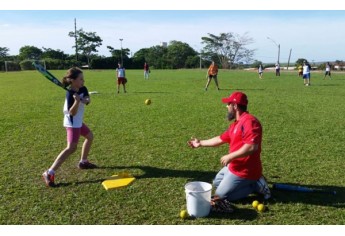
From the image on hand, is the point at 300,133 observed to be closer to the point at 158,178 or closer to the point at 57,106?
the point at 158,178

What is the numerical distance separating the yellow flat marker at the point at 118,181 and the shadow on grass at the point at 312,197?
1.95 metres

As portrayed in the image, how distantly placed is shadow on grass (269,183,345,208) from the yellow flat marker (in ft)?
6.40

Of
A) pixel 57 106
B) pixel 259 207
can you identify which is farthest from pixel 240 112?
pixel 57 106

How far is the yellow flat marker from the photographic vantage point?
15.5ft

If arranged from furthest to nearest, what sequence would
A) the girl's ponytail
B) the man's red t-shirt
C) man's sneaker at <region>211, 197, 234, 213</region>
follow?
the girl's ponytail
the man's red t-shirt
man's sneaker at <region>211, 197, 234, 213</region>

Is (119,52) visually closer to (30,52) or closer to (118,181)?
(30,52)

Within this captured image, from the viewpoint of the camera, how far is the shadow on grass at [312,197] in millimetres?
4195

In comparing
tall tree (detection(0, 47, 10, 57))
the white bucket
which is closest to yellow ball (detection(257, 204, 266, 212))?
the white bucket

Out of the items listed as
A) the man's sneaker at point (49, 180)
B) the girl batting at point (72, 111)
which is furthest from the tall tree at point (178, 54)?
the man's sneaker at point (49, 180)

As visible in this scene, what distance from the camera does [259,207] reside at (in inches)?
155

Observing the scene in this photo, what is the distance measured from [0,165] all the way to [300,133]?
6105 millimetres

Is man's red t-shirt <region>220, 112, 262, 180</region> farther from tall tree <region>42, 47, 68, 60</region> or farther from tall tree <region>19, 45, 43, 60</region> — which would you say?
tall tree <region>19, 45, 43, 60</region>

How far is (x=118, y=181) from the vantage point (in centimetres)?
488

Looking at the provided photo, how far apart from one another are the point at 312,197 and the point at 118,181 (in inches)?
101
